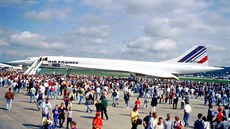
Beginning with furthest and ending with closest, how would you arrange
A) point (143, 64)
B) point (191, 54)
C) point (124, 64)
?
point (191, 54) < point (143, 64) < point (124, 64)

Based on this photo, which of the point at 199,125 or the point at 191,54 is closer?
the point at 199,125

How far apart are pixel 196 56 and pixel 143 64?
12.1 m

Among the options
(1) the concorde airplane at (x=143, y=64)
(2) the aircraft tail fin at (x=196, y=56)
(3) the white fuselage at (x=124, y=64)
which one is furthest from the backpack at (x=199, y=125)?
(2) the aircraft tail fin at (x=196, y=56)

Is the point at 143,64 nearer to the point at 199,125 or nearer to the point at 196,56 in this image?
the point at 196,56

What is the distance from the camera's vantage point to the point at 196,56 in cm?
5709

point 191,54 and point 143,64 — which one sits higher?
point 191,54

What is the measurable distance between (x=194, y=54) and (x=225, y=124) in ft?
160

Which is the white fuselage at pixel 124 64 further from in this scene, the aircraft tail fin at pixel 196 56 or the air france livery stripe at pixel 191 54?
the air france livery stripe at pixel 191 54

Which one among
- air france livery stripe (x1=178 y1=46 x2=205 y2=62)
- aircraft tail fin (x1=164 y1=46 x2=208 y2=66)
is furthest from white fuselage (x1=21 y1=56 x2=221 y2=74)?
air france livery stripe (x1=178 y1=46 x2=205 y2=62)

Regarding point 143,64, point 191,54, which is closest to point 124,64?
point 143,64

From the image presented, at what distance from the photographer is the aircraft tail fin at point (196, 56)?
56.9 m

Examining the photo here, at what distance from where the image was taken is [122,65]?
53.7 m

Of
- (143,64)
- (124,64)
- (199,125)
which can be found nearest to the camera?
(199,125)

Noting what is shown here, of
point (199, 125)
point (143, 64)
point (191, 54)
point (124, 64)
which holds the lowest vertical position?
point (199, 125)
